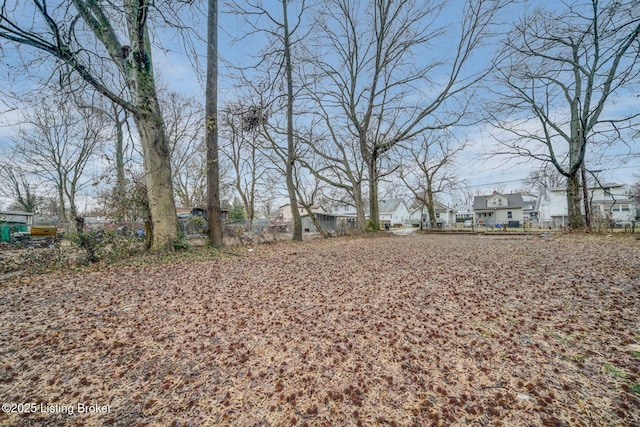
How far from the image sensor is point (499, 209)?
108ft

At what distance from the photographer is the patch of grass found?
1.72m

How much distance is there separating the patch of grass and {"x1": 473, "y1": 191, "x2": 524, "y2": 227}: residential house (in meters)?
34.8

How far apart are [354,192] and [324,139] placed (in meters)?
3.31

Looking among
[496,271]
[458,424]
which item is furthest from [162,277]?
[496,271]

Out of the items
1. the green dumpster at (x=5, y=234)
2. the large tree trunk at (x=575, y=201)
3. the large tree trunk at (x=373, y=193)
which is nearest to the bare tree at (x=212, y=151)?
the large tree trunk at (x=373, y=193)

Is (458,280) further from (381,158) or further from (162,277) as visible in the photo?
(381,158)

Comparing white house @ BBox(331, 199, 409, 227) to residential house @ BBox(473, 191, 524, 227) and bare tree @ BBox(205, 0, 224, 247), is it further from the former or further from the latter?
bare tree @ BBox(205, 0, 224, 247)

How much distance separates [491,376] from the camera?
68.7 inches

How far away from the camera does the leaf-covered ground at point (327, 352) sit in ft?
4.88

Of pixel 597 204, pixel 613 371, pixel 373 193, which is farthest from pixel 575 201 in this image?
pixel 597 204

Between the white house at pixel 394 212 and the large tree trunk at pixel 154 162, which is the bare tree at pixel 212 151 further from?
the white house at pixel 394 212

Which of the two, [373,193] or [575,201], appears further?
[373,193]

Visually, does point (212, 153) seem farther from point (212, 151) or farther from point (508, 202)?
point (508, 202)

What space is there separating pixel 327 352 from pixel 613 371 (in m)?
1.97
